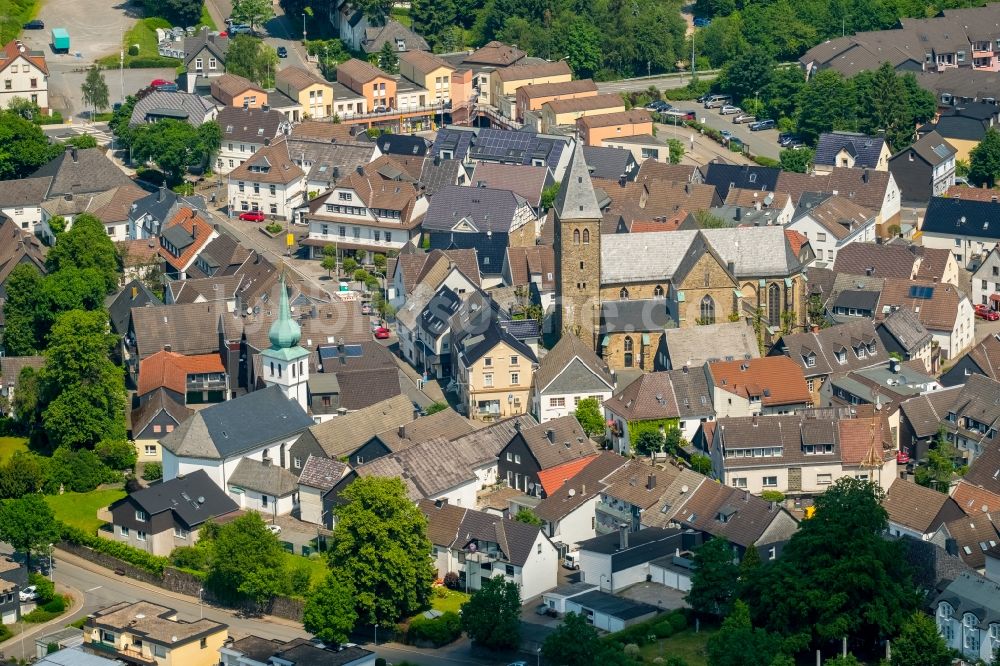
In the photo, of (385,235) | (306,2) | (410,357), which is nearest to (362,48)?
(306,2)

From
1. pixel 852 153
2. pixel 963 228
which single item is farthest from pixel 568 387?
pixel 852 153

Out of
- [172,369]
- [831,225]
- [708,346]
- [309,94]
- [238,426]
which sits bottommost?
[238,426]

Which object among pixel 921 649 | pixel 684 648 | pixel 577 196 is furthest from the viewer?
pixel 577 196

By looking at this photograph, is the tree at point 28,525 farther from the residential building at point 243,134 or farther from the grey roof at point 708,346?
the residential building at point 243,134

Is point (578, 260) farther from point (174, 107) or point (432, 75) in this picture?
point (432, 75)

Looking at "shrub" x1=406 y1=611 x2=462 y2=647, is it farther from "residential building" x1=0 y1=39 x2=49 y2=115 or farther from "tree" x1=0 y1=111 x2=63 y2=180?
"residential building" x1=0 y1=39 x2=49 y2=115

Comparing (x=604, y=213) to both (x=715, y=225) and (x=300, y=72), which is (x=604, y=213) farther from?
(x=300, y=72)

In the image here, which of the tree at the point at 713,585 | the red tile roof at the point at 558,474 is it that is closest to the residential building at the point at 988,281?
the red tile roof at the point at 558,474
